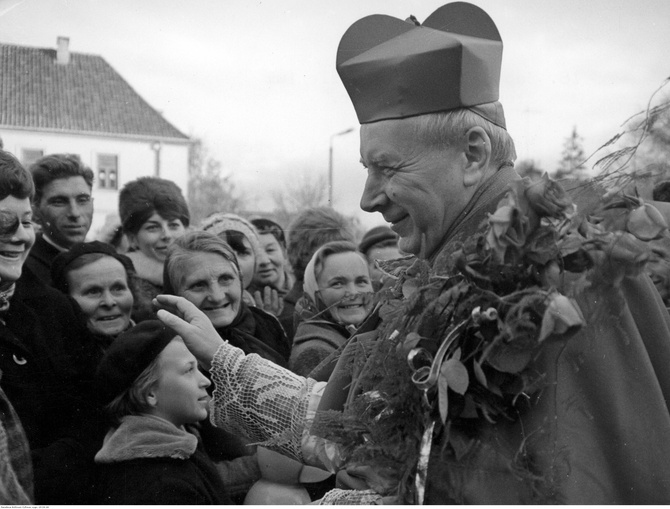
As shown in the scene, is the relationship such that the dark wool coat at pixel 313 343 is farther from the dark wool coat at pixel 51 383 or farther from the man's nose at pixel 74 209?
the man's nose at pixel 74 209

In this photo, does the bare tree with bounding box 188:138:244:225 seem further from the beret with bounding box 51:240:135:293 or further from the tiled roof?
the beret with bounding box 51:240:135:293

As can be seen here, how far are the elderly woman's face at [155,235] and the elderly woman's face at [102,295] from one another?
0.41 meters

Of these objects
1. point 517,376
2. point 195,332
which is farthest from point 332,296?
point 517,376

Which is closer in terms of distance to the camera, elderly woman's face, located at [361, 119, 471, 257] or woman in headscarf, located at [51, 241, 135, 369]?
elderly woman's face, located at [361, 119, 471, 257]

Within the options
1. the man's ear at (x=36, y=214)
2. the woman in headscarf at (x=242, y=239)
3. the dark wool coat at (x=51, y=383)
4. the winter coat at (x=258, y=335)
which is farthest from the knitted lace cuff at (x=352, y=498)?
the man's ear at (x=36, y=214)

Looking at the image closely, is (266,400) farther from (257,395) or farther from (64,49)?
(64,49)

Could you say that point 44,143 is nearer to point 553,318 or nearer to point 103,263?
point 103,263

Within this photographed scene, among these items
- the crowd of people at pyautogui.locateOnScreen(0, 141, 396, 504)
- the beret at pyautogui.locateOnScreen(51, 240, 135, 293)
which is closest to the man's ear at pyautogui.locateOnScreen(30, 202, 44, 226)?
the crowd of people at pyautogui.locateOnScreen(0, 141, 396, 504)

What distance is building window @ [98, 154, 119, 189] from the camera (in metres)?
3.55

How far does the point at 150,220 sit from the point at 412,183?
1.83m

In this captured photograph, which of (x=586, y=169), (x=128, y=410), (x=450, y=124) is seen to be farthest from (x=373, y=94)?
(x=128, y=410)

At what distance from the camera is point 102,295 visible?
3076 millimetres

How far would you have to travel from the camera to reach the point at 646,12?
2.47 metres

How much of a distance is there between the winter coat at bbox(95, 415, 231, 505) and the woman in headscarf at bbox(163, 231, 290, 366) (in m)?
0.48
